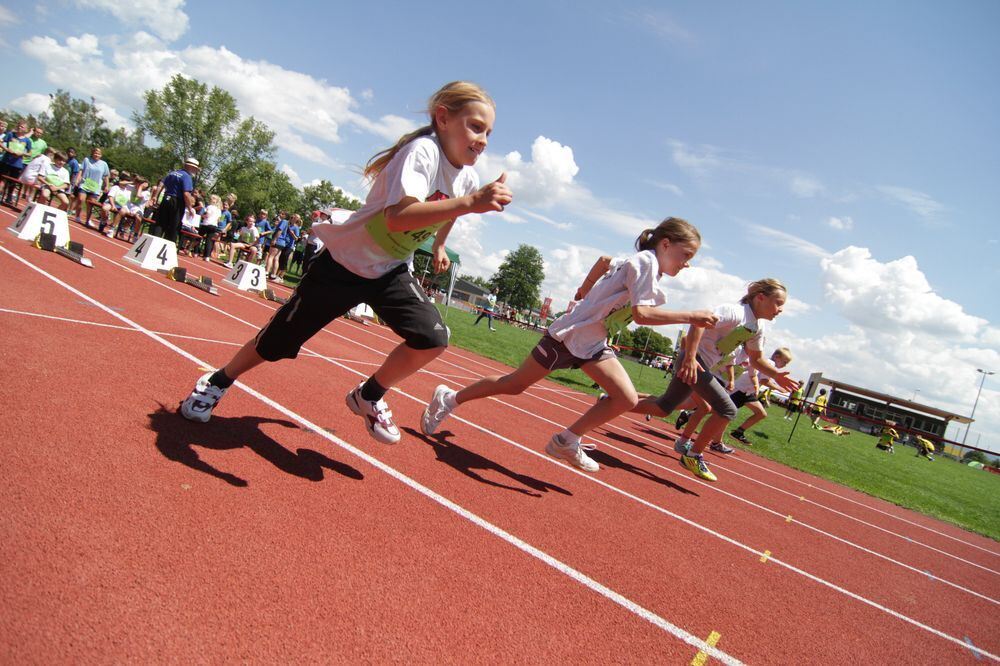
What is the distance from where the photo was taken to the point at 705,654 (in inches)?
98.7

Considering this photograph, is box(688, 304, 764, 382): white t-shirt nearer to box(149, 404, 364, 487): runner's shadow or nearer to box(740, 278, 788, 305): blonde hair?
box(740, 278, 788, 305): blonde hair

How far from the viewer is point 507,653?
2.06m

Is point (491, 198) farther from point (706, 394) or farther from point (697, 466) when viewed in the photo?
point (697, 466)

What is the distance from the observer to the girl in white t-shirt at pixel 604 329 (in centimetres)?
418

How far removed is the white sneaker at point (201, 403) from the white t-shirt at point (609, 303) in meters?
2.48

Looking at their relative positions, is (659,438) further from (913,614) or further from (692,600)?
(692,600)

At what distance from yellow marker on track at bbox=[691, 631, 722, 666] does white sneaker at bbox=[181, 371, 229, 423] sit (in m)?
2.96

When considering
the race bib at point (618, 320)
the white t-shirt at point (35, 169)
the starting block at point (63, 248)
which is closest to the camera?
the race bib at point (618, 320)

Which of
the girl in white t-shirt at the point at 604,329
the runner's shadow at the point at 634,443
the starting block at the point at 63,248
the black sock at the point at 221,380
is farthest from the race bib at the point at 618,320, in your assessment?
the starting block at the point at 63,248

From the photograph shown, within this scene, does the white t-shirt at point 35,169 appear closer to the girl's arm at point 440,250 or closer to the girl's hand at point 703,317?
the girl's arm at point 440,250

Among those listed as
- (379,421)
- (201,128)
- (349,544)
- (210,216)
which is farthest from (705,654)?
(201,128)

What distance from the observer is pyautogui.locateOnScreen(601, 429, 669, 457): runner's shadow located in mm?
7618

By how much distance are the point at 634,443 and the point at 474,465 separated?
4127 mm

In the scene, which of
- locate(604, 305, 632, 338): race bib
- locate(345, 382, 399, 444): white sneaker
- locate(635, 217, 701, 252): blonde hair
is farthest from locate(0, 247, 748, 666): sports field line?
locate(635, 217, 701, 252): blonde hair
